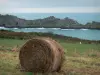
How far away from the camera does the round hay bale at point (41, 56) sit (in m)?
9.82

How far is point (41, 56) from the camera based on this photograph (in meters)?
9.89

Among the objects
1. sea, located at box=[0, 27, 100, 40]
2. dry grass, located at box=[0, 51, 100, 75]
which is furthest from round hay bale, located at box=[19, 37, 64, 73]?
sea, located at box=[0, 27, 100, 40]

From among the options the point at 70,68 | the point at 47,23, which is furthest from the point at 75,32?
the point at 70,68

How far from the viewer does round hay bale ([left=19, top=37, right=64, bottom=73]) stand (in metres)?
9.82

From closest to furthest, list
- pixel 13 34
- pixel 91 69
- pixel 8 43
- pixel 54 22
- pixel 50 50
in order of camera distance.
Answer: pixel 50 50 < pixel 91 69 < pixel 8 43 < pixel 54 22 < pixel 13 34

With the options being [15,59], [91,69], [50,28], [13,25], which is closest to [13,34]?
[13,25]

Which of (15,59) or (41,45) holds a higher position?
(41,45)

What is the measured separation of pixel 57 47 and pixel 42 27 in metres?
10.6

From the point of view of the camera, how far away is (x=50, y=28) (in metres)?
20.9

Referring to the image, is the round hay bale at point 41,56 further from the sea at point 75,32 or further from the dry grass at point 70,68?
the sea at point 75,32

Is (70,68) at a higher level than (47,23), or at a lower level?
lower

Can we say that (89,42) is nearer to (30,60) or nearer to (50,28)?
(50,28)

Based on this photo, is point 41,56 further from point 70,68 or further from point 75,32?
point 75,32

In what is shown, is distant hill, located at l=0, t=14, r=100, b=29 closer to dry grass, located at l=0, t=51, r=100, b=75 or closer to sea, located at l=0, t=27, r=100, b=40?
sea, located at l=0, t=27, r=100, b=40
